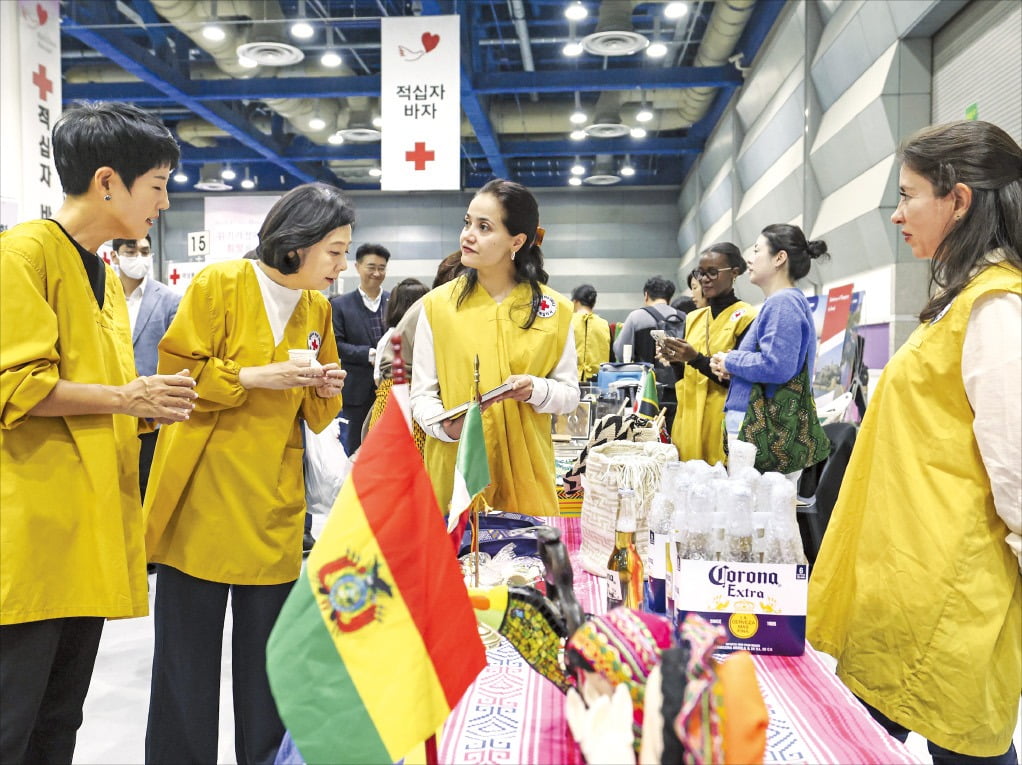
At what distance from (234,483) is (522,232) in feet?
3.12

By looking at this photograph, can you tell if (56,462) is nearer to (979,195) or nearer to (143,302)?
(979,195)

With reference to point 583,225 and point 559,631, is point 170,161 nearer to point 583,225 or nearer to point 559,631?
point 559,631

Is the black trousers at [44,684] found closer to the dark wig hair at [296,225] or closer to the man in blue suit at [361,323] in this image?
the dark wig hair at [296,225]

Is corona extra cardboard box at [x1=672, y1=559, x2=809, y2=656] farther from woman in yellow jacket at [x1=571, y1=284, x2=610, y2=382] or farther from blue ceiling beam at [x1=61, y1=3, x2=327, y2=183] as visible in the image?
blue ceiling beam at [x1=61, y1=3, x2=327, y2=183]

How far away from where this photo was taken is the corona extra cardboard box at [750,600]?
47.8 inches

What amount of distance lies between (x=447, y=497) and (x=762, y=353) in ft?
5.31

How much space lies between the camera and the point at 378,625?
32.5 inches

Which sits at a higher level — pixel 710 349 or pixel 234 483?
pixel 710 349

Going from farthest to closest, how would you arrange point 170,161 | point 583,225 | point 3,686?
point 583,225 < point 170,161 < point 3,686

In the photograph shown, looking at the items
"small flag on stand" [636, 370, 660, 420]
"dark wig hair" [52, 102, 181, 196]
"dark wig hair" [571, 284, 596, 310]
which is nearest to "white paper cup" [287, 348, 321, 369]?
"dark wig hair" [52, 102, 181, 196]

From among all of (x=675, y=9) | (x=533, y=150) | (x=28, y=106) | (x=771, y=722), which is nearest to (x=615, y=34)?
(x=675, y=9)

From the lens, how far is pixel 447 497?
1.93m

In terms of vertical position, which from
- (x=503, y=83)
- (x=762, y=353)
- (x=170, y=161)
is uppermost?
(x=503, y=83)

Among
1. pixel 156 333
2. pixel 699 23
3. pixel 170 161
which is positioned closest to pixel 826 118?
pixel 699 23
